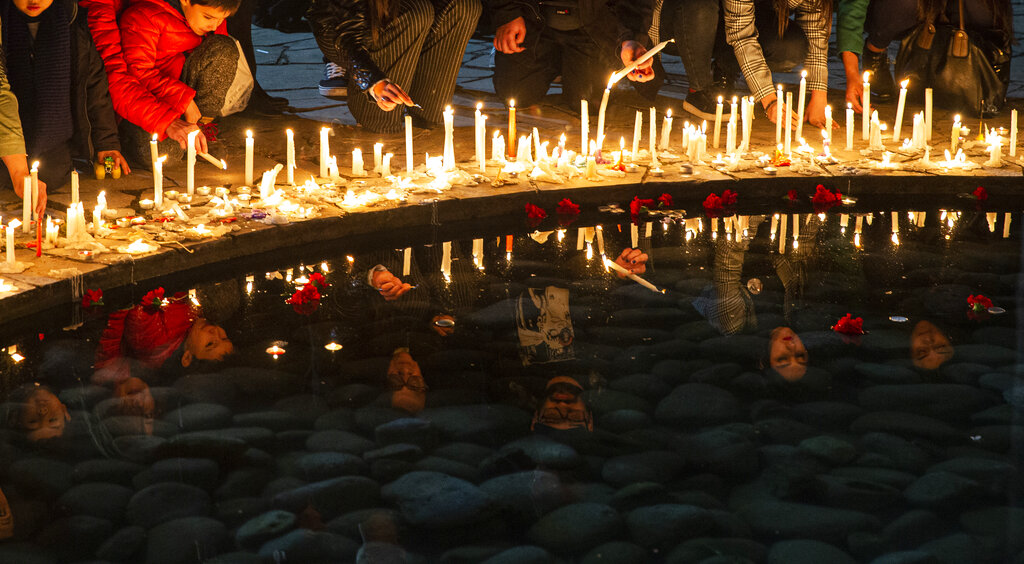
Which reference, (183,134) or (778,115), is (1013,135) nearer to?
(778,115)

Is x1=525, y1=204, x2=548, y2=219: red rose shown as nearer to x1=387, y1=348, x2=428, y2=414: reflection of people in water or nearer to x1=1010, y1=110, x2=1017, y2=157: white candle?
x1=387, y1=348, x2=428, y2=414: reflection of people in water

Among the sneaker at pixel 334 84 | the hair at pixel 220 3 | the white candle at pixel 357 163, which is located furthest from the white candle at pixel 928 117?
the hair at pixel 220 3

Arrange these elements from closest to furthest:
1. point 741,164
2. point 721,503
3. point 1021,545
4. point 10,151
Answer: point 1021,545 → point 721,503 → point 10,151 → point 741,164

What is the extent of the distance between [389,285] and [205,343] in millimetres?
727

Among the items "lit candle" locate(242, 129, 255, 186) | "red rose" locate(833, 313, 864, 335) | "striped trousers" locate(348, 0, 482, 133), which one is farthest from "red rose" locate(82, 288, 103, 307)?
"red rose" locate(833, 313, 864, 335)

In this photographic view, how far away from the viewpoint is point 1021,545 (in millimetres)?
2242

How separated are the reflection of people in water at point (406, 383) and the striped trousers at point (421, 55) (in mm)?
2488

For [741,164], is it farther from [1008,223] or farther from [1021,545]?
[1021,545]

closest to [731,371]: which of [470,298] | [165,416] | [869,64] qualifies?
[470,298]

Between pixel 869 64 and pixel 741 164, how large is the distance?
2005mm

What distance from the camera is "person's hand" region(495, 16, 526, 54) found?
5.84m

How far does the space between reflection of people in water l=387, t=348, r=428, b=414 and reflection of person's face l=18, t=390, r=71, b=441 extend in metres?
0.81

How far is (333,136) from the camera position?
220 inches

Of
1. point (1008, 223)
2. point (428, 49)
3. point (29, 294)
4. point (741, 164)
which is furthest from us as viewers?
point (428, 49)
